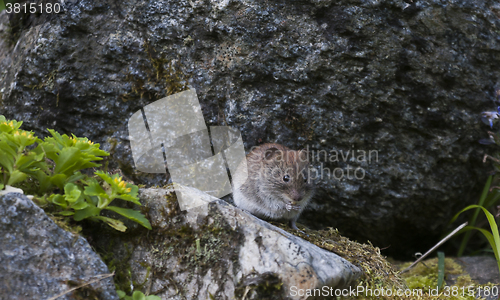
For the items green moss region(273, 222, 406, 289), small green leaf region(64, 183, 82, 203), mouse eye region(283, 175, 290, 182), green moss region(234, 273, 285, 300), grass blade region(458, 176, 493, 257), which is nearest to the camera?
small green leaf region(64, 183, 82, 203)

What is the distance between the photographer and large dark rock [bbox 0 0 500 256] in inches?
173

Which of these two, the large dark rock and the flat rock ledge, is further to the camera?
the large dark rock

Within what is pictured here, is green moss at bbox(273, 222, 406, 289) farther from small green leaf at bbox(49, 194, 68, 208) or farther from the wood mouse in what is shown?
small green leaf at bbox(49, 194, 68, 208)

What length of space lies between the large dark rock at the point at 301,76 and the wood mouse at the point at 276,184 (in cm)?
41

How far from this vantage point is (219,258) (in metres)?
3.04

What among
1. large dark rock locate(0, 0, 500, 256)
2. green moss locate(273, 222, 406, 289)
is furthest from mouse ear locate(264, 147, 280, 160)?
green moss locate(273, 222, 406, 289)

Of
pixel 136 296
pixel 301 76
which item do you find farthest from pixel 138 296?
pixel 301 76

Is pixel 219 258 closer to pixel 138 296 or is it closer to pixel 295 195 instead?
pixel 138 296

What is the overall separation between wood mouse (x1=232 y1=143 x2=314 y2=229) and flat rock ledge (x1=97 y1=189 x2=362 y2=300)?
108 cm

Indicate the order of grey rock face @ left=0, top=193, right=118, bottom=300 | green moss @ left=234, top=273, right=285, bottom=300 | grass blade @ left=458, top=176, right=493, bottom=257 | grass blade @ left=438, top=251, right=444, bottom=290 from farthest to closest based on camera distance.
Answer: grass blade @ left=458, top=176, right=493, bottom=257
grass blade @ left=438, top=251, right=444, bottom=290
green moss @ left=234, top=273, right=285, bottom=300
grey rock face @ left=0, top=193, right=118, bottom=300

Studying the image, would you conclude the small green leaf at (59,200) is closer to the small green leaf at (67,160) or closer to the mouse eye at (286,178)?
the small green leaf at (67,160)

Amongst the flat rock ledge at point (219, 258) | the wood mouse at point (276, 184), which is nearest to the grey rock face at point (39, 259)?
the flat rock ledge at point (219, 258)

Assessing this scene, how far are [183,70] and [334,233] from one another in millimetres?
2615

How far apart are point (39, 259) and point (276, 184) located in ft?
8.19
